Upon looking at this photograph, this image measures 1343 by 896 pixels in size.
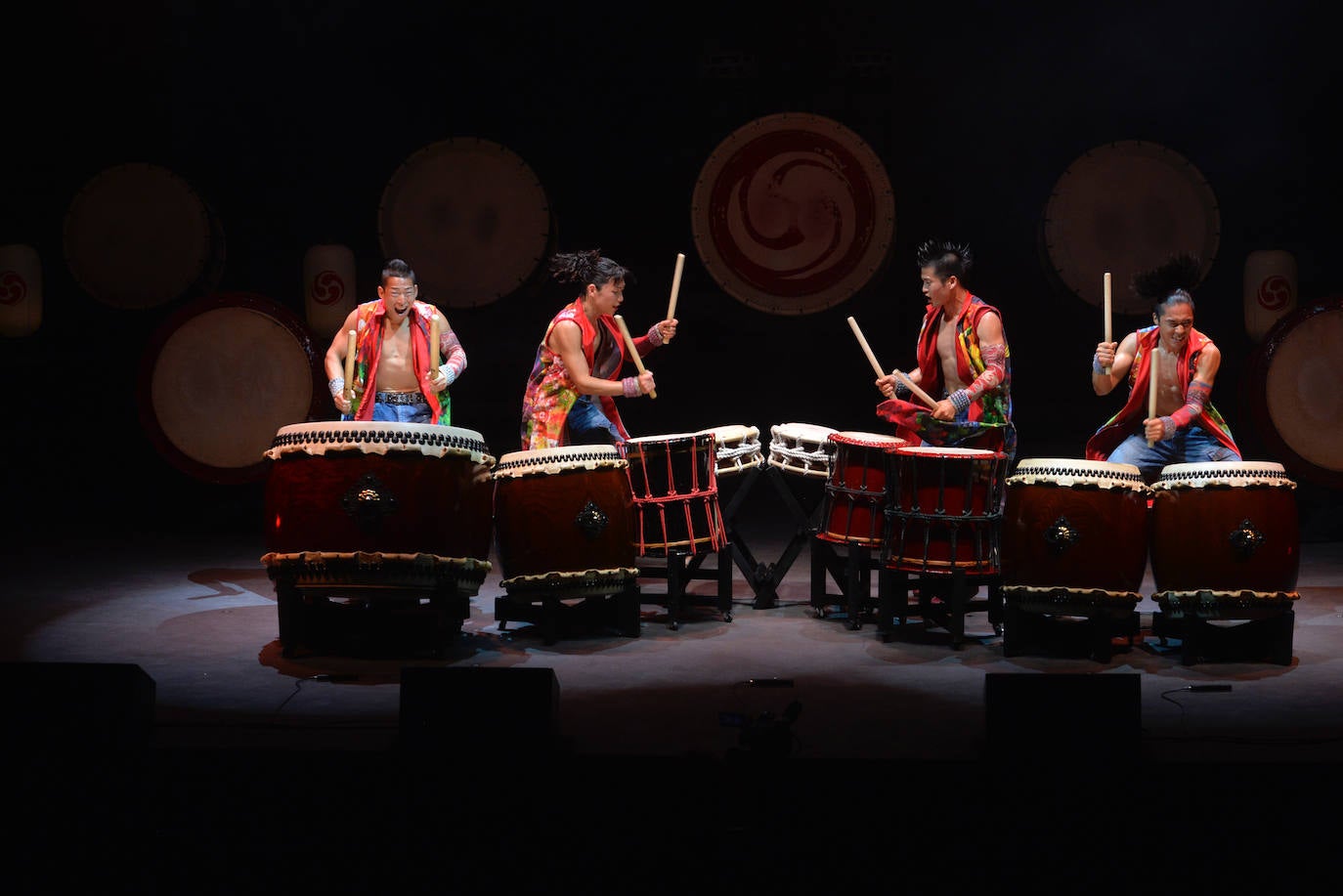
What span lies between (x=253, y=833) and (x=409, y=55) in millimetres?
5093

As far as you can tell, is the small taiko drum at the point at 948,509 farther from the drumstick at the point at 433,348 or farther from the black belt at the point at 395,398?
the black belt at the point at 395,398

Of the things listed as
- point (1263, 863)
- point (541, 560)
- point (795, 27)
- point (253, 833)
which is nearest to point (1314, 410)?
point (795, 27)

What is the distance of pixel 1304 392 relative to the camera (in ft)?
19.5

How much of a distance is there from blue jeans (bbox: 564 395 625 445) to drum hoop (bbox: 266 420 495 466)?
2.98 feet

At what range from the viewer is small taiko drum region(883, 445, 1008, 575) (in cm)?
415

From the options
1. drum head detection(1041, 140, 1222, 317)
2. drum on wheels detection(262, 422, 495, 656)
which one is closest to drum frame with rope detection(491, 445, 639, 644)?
drum on wheels detection(262, 422, 495, 656)

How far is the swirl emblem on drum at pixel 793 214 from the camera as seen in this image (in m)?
6.50

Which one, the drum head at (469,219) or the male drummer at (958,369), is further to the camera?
the drum head at (469,219)

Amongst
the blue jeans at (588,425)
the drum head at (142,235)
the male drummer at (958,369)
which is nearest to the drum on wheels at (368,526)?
the blue jeans at (588,425)

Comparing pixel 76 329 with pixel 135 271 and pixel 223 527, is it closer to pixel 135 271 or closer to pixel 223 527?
pixel 135 271

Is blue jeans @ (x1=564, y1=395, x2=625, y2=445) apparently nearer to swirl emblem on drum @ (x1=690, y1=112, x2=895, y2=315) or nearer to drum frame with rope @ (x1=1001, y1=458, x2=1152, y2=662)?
drum frame with rope @ (x1=1001, y1=458, x2=1152, y2=662)

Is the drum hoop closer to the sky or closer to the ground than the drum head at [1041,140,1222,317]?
closer to the ground

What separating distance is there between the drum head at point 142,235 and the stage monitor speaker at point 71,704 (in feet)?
14.6

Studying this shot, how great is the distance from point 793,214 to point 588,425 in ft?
7.26
